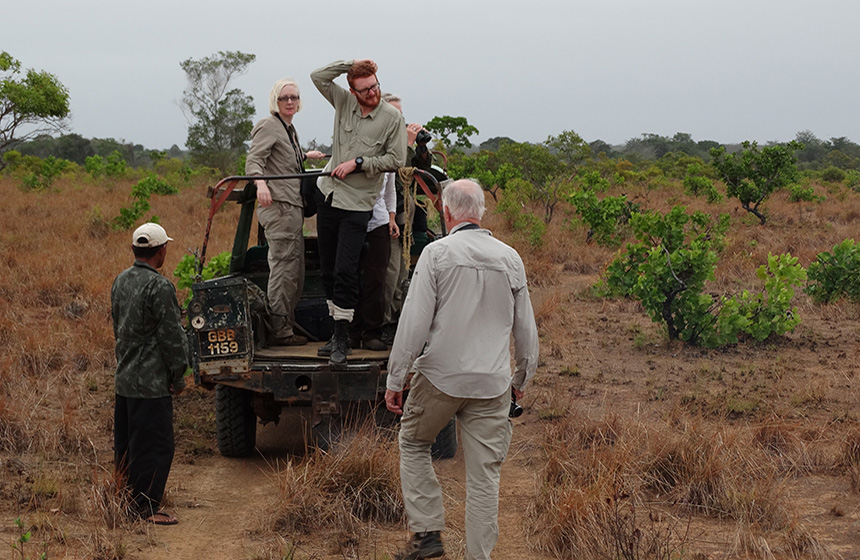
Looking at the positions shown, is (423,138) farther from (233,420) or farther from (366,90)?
(233,420)

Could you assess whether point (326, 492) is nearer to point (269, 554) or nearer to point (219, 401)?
point (269, 554)

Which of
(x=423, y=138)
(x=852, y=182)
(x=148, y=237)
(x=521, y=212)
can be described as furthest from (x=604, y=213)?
(x=852, y=182)

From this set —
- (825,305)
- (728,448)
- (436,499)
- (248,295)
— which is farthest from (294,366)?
(825,305)

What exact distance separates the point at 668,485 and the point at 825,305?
5.69m

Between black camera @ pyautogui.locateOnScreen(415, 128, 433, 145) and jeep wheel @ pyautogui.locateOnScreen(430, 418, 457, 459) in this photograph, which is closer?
jeep wheel @ pyautogui.locateOnScreen(430, 418, 457, 459)

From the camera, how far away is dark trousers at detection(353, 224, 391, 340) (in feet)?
18.2

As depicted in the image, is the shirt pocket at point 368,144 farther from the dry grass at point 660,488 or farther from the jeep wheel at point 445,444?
the dry grass at point 660,488

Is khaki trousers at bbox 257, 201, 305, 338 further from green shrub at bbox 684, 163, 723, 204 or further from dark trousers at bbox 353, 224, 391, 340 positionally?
green shrub at bbox 684, 163, 723, 204

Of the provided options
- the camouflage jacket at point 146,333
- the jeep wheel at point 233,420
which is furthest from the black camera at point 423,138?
the camouflage jacket at point 146,333

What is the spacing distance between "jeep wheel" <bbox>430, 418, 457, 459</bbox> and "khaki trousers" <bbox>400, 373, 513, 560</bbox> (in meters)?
1.69

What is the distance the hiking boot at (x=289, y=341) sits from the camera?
5836mm

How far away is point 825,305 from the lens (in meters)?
9.71

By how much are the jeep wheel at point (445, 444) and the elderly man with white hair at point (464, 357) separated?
1.69 meters

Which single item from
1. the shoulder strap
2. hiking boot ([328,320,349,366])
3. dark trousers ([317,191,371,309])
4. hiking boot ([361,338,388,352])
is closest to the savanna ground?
hiking boot ([328,320,349,366])
